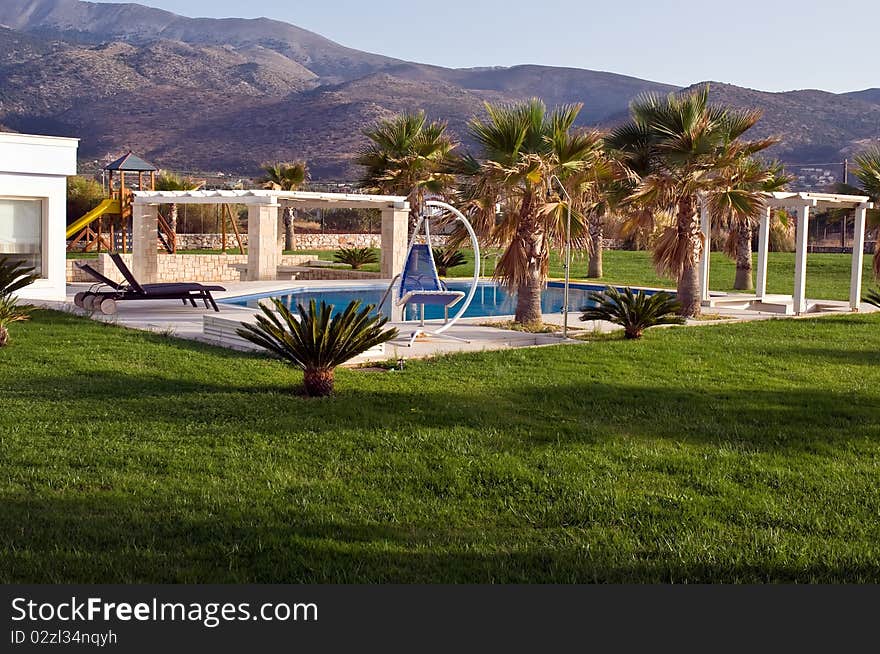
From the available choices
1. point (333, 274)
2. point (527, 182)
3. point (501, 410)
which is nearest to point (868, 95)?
point (333, 274)

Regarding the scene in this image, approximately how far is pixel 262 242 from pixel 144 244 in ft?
9.41

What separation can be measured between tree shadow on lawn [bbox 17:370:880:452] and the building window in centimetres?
944

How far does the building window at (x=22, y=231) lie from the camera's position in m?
18.2

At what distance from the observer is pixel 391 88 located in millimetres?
107875

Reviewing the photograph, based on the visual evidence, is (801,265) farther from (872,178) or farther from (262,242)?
(262,242)

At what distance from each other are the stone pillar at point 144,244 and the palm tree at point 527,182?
11.2m

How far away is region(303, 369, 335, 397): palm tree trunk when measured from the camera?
926cm

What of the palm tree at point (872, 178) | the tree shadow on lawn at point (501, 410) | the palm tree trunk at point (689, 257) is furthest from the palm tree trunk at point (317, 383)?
the palm tree at point (872, 178)

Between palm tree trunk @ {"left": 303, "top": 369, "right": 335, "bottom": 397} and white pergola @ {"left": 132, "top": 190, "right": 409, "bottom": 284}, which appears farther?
white pergola @ {"left": 132, "top": 190, "right": 409, "bottom": 284}

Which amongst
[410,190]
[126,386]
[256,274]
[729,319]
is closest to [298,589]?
[126,386]

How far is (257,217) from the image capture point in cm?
2480

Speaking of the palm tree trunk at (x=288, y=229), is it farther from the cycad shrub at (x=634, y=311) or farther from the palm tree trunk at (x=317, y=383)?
the palm tree trunk at (x=317, y=383)

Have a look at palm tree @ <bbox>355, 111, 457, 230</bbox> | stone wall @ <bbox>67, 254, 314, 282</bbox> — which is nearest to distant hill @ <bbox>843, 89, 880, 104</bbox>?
palm tree @ <bbox>355, 111, 457, 230</bbox>

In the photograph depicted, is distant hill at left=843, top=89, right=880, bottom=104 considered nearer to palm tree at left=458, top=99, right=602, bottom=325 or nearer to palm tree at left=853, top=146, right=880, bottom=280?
palm tree at left=853, top=146, right=880, bottom=280
